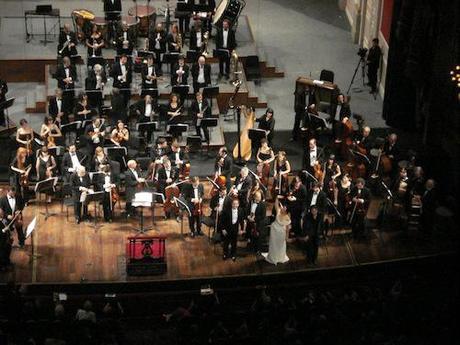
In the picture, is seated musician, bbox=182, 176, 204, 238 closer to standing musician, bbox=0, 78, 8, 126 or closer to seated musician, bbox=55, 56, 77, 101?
seated musician, bbox=55, 56, 77, 101

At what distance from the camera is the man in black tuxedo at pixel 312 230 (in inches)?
752

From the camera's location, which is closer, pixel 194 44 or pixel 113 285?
pixel 113 285

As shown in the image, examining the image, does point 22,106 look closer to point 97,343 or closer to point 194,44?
point 194,44

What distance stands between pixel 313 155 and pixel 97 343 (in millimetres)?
5522

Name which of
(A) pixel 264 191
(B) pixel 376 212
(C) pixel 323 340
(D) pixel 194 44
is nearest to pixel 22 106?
(D) pixel 194 44

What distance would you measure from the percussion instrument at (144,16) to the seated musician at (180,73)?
8.32 ft

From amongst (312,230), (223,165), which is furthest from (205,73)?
(312,230)

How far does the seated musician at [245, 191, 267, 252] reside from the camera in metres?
19.2

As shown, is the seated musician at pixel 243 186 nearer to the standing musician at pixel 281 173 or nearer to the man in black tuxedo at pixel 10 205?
A: the standing musician at pixel 281 173

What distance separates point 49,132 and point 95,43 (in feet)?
10.2

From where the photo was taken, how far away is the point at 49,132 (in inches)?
817

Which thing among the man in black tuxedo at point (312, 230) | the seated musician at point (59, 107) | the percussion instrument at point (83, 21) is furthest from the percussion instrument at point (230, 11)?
Result: the man in black tuxedo at point (312, 230)

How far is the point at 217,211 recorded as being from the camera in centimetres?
1931

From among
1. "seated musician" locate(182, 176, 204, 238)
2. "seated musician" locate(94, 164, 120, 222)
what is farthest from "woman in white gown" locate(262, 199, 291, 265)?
"seated musician" locate(94, 164, 120, 222)
